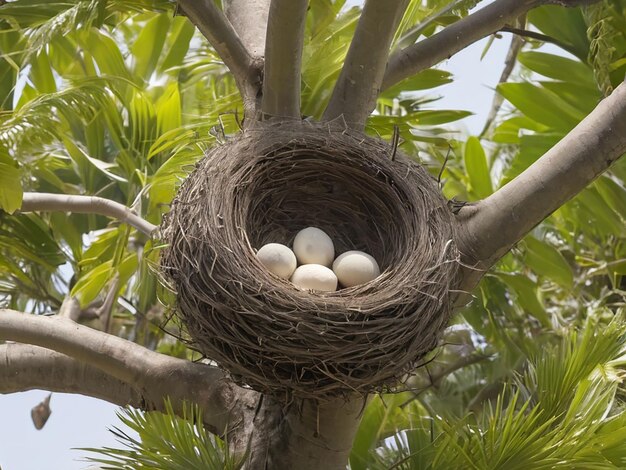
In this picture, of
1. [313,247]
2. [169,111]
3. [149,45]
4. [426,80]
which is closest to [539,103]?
[426,80]

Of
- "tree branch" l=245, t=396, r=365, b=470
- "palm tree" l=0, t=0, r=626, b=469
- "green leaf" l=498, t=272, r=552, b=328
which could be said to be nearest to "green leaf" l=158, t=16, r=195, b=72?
"palm tree" l=0, t=0, r=626, b=469

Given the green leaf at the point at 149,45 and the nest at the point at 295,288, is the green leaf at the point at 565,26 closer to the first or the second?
the nest at the point at 295,288

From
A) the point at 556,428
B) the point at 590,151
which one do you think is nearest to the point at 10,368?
the point at 556,428

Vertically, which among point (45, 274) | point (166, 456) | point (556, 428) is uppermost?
point (45, 274)

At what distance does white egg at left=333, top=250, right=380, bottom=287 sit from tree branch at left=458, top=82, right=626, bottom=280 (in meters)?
0.22

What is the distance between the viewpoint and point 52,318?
221 centimetres

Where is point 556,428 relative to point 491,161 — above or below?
below

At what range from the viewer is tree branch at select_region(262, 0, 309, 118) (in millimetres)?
1935

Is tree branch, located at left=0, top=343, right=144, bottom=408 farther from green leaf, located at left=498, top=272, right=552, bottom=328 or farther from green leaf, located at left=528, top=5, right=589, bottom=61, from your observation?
green leaf, located at left=528, top=5, right=589, bottom=61

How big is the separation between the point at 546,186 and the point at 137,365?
99cm

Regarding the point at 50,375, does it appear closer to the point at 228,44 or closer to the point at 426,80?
the point at 228,44

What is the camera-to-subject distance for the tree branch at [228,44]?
2.13 metres

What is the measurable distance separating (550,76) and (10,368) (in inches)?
68.5

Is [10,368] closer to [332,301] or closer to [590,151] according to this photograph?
[332,301]
